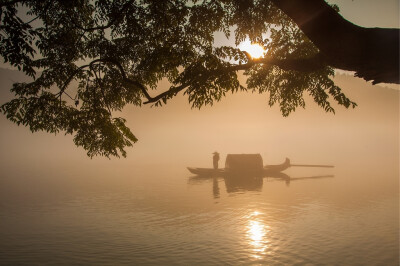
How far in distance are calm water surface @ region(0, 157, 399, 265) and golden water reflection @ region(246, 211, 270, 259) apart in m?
0.05

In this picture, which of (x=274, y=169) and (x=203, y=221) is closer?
(x=203, y=221)

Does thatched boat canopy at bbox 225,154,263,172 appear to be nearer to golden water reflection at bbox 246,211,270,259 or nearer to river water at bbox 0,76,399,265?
river water at bbox 0,76,399,265

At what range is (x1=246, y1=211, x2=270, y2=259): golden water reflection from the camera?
648 inches

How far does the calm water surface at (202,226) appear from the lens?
15.3 m

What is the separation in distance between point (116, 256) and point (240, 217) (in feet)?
36.6

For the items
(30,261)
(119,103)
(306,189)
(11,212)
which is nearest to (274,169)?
(306,189)

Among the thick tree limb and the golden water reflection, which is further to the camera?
the golden water reflection

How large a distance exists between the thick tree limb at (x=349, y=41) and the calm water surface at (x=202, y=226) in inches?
490

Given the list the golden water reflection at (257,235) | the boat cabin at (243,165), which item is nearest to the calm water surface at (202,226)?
the golden water reflection at (257,235)

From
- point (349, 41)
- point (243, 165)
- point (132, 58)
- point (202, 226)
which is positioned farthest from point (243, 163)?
point (349, 41)

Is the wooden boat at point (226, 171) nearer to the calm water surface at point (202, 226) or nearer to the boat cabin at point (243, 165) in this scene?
→ the boat cabin at point (243, 165)

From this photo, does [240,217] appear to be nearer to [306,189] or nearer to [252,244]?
[252,244]

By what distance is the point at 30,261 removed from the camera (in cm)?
1456

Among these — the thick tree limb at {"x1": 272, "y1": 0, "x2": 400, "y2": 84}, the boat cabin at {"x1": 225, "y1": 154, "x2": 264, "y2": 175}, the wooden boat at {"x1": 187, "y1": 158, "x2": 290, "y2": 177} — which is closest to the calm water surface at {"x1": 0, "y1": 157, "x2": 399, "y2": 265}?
the boat cabin at {"x1": 225, "y1": 154, "x2": 264, "y2": 175}
